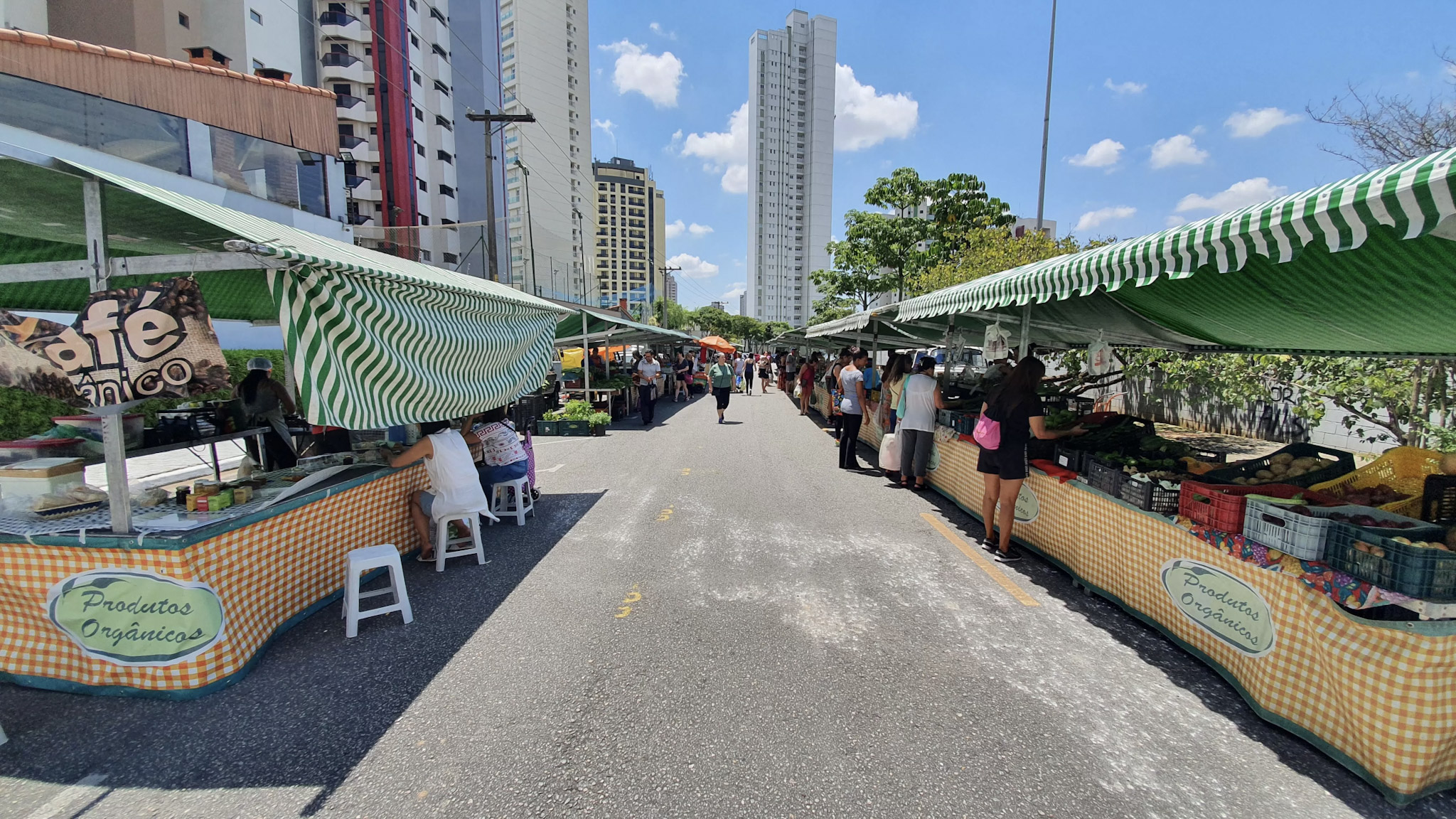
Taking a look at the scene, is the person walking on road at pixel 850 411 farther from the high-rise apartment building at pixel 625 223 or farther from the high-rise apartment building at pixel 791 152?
the high-rise apartment building at pixel 625 223

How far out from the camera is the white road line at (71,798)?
7.71 ft

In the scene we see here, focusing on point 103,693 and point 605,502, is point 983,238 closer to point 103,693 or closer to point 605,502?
point 605,502

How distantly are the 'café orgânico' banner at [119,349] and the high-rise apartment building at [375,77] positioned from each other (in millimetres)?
23218

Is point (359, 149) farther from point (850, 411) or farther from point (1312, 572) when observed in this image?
point (1312, 572)

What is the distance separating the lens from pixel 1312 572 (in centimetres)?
283

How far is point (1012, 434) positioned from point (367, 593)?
515 centimetres

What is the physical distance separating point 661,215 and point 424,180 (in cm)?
10817

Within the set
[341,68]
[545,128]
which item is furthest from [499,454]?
[545,128]

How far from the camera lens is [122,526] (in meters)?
3.32

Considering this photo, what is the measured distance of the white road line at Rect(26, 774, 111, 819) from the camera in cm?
235

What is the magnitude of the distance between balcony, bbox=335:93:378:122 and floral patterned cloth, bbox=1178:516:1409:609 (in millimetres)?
46272

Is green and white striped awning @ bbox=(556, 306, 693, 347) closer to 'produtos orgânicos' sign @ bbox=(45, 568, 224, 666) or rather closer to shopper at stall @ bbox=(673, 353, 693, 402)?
shopper at stall @ bbox=(673, 353, 693, 402)

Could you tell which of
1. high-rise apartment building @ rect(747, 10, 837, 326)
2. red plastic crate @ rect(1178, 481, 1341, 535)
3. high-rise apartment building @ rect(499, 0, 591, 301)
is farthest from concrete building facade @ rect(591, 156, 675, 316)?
red plastic crate @ rect(1178, 481, 1341, 535)

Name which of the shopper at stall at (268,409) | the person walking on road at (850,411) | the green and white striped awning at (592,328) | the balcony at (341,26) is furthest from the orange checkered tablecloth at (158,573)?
the balcony at (341,26)
